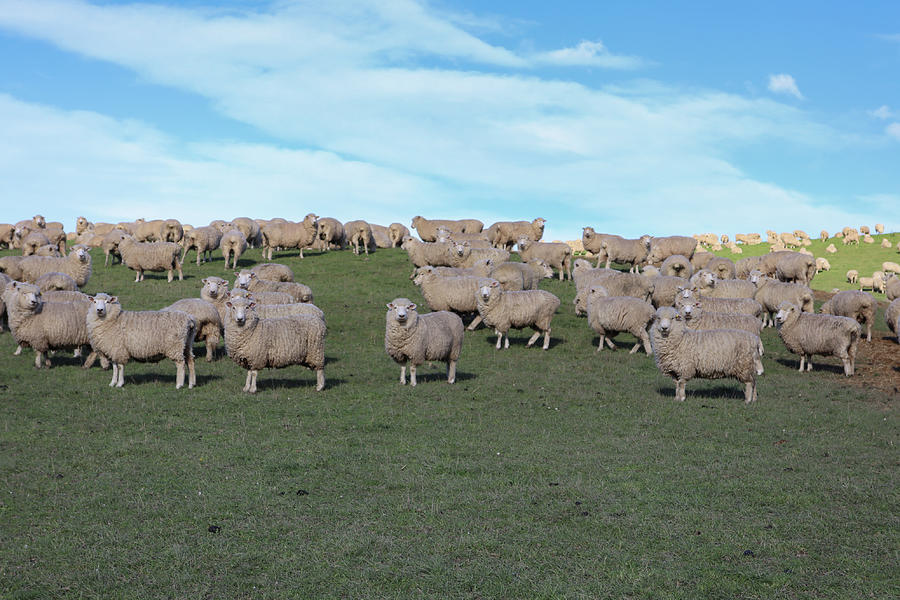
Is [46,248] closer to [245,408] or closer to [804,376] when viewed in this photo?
[245,408]

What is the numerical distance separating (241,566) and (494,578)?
245 centimetres

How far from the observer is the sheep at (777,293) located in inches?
924

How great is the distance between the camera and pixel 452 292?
22797 mm

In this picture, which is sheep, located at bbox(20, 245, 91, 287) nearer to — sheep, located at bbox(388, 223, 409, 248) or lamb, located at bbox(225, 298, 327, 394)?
lamb, located at bbox(225, 298, 327, 394)

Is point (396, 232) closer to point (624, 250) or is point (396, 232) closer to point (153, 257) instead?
point (624, 250)

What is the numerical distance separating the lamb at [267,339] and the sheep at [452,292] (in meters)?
8.08

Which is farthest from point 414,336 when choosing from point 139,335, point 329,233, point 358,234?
point 329,233

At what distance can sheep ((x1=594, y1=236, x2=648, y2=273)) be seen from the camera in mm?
34750

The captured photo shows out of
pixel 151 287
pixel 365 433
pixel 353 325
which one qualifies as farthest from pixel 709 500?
pixel 151 287

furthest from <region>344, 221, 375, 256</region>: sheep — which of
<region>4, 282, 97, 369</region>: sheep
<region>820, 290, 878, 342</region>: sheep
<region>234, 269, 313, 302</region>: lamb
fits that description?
<region>820, 290, 878, 342</region>: sheep

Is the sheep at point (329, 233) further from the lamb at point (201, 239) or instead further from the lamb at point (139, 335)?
the lamb at point (139, 335)

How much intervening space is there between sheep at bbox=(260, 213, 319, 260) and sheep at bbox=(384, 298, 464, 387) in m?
22.5

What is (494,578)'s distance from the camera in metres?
7.00

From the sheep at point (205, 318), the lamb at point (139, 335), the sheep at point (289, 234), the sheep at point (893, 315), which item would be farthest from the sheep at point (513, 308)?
the sheep at point (289, 234)
